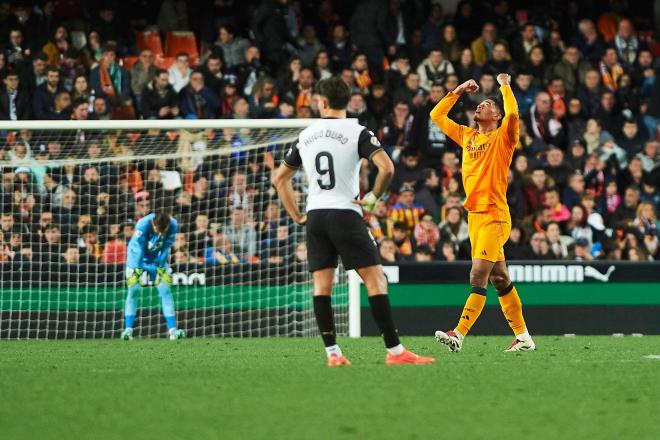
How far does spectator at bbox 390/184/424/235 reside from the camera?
17.2 metres

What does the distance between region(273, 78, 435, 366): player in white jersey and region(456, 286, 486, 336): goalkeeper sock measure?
1.85 metres

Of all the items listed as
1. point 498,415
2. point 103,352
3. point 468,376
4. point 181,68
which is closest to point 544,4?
point 181,68

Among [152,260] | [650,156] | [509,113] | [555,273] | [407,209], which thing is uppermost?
[650,156]

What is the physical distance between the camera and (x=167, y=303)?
48.1 ft

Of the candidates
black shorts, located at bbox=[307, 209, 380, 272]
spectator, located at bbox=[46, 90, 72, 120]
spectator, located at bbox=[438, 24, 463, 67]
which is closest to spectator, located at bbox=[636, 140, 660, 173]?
spectator, located at bbox=[438, 24, 463, 67]

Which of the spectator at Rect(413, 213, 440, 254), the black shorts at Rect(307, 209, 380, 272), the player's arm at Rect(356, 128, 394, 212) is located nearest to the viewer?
the player's arm at Rect(356, 128, 394, 212)

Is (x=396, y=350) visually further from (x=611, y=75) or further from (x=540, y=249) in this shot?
(x=611, y=75)

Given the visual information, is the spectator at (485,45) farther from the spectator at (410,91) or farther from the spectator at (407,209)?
the spectator at (407,209)

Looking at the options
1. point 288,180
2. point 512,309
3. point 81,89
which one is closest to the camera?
point 288,180

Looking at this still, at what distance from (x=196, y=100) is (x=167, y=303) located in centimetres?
491

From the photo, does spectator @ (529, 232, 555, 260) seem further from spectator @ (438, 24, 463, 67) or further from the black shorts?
the black shorts

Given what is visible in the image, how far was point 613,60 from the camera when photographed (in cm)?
2041

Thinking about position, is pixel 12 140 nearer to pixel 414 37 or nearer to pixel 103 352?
pixel 103 352

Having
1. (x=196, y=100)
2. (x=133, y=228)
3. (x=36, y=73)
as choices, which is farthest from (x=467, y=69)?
(x=36, y=73)
